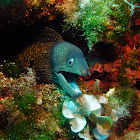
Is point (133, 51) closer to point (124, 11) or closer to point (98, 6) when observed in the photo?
point (124, 11)

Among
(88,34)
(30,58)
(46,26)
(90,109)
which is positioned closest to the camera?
(90,109)

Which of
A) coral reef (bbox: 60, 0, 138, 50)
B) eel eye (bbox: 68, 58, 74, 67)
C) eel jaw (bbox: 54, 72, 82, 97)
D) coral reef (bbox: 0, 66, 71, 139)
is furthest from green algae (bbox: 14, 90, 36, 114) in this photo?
coral reef (bbox: 60, 0, 138, 50)

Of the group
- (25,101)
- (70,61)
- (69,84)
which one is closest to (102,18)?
(70,61)

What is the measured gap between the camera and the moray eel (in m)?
2.51

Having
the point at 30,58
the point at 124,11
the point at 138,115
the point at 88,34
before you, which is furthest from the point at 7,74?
the point at 138,115

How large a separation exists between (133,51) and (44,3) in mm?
2340

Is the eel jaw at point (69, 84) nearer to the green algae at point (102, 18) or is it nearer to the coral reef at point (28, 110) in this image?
the coral reef at point (28, 110)

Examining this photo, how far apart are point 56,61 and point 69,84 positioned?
0.57 metres

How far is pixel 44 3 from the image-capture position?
2.80 meters

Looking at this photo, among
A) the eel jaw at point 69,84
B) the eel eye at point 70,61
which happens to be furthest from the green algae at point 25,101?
the eel eye at point 70,61

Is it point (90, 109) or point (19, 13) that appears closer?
point (19, 13)

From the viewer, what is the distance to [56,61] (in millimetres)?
2824

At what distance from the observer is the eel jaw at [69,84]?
2441 millimetres

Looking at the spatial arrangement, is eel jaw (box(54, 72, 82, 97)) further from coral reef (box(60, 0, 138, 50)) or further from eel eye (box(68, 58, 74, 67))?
coral reef (box(60, 0, 138, 50))
